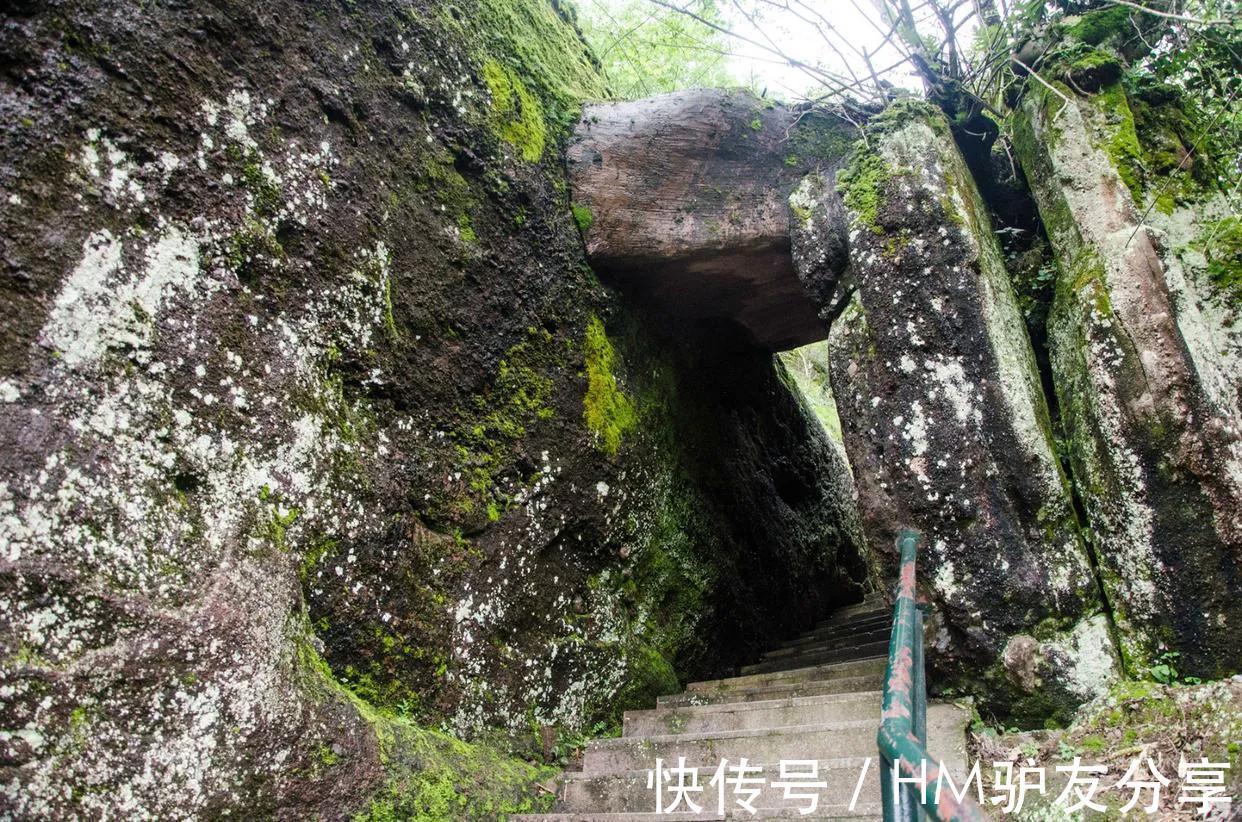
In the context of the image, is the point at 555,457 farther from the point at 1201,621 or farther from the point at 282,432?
the point at 1201,621

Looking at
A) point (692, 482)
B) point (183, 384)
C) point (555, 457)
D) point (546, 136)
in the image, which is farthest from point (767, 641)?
point (183, 384)

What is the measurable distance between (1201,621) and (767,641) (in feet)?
10.5

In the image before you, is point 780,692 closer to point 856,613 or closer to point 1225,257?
point 1225,257

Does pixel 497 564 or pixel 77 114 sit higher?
pixel 77 114

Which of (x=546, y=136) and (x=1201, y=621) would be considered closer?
(x=1201, y=621)

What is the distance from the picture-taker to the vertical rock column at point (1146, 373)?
9.47ft

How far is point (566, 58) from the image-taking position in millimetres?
5473

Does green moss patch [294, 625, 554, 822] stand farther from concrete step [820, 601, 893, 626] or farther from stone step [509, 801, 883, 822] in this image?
concrete step [820, 601, 893, 626]

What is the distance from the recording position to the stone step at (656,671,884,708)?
141 inches

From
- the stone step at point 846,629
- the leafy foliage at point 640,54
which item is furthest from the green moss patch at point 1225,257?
the leafy foliage at point 640,54

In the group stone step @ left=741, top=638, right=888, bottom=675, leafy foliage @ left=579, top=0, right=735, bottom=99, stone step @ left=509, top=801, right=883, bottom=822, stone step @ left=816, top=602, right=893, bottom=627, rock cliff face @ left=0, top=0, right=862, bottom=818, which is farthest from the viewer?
leafy foliage @ left=579, top=0, right=735, bottom=99

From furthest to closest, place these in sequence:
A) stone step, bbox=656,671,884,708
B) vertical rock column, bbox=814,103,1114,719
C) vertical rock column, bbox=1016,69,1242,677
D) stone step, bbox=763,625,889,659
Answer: stone step, bbox=763,625,889,659 → stone step, bbox=656,671,884,708 → vertical rock column, bbox=814,103,1114,719 → vertical rock column, bbox=1016,69,1242,677

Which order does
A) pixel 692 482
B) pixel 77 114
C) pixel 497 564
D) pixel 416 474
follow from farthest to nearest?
1. pixel 692 482
2. pixel 497 564
3. pixel 416 474
4. pixel 77 114

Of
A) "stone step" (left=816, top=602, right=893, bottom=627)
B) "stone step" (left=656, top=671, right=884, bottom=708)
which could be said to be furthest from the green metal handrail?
"stone step" (left=816, top=602, right=893, bottom=627)
